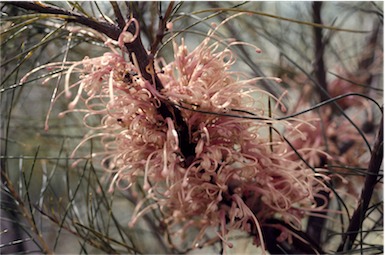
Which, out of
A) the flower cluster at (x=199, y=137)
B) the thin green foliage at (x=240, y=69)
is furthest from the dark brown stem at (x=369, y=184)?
the thin green foliage at (x=240, y=69)

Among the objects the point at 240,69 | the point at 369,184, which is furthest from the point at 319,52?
the point at 369,184

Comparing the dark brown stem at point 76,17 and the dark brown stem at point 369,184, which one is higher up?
the dark brown stem at point 76,17

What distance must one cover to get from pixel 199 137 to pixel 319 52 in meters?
0.32

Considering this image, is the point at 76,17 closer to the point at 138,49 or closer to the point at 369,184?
the point at 138,49

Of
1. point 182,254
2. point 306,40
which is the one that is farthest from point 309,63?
point 182,254

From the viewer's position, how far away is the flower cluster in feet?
1.16

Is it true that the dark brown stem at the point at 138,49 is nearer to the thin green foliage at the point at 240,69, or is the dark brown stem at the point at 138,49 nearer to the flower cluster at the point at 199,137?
the flower cluster at the point at 199,137

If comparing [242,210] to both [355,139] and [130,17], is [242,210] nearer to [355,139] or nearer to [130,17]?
[130,17]

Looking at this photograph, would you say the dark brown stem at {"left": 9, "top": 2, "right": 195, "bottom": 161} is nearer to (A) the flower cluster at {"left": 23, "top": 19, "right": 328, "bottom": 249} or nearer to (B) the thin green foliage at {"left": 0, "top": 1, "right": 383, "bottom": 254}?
(A) the flower cluster at {"left": 23, "top": 19, "right": 328, "bottom": 249}

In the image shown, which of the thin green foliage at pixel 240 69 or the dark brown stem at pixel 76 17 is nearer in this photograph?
the dark brown stem at pixel 76 17

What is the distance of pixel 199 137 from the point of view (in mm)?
375

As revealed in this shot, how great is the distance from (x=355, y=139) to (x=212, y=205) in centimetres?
27

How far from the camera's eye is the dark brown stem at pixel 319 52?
607mm

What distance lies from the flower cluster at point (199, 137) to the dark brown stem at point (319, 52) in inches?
7.9
